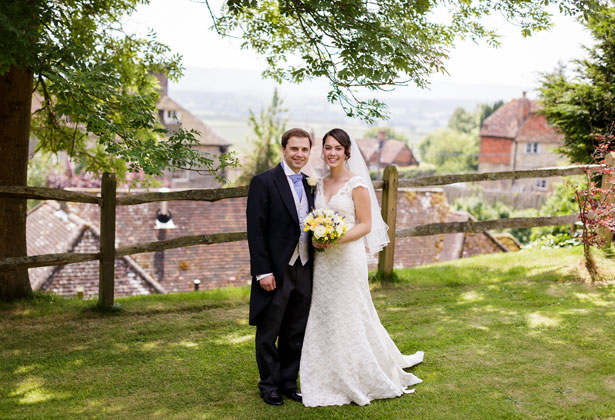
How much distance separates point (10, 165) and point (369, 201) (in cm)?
489

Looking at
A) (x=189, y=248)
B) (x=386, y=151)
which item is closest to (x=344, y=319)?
(x=189, y=248)

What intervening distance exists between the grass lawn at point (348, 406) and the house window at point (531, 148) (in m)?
63.0

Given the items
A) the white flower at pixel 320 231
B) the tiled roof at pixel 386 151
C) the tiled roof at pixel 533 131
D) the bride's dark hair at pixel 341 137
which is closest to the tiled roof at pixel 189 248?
the bride's dark hair at pixel 341 137

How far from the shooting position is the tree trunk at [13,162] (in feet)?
23.9

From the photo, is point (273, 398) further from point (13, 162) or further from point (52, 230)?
point (52, 230)

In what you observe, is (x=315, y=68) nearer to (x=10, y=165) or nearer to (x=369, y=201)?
(x=369, y=201)

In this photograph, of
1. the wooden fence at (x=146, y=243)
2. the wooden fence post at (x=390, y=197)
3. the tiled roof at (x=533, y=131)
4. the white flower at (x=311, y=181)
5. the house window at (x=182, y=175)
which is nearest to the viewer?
the white flower at (x=311, y=181)

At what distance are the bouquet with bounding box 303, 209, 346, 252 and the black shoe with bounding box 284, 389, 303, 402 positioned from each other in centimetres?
128

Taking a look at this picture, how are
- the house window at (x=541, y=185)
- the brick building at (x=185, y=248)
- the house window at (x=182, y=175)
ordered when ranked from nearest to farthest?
the brick building at (x=185, y=248)
the house window at (x=182, y=175)
the house window at (x=541, y=185)

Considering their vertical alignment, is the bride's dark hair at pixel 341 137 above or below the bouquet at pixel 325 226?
above

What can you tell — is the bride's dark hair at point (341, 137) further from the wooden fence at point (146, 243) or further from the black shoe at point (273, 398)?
the wooden fence at point (146, 243)

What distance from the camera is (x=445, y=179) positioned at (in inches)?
329

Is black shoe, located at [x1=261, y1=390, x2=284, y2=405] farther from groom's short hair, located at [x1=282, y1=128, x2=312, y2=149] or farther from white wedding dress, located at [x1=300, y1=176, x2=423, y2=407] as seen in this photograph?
groom's short hair, located at [x1=282, y1=128, x2=312, y2=149]

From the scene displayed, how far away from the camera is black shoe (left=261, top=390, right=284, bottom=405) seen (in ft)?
15.3
